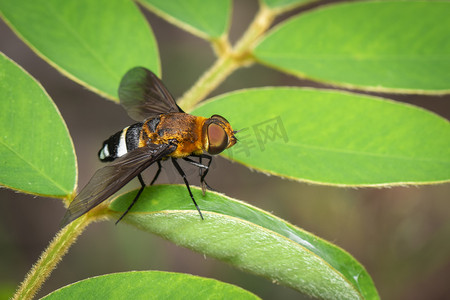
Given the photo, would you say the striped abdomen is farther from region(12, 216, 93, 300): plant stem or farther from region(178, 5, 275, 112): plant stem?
region(12, 216, 93, 300): plant stem

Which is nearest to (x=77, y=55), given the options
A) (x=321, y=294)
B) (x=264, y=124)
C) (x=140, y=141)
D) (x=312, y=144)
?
(x=140, y=141)

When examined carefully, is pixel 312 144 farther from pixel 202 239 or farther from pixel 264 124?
pixel 202 239

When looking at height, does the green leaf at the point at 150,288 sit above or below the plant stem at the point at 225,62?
below

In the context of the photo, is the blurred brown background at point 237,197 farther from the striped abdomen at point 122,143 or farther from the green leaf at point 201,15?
the striped abdomen at point 122,143

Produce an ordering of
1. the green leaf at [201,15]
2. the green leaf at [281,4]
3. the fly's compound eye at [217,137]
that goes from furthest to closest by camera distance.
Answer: the green leaf at [281,4] < the green leaf at [201,15] < the fly's compound eye at [217,137]

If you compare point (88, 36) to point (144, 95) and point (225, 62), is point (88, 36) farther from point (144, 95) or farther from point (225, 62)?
point (225, 62)

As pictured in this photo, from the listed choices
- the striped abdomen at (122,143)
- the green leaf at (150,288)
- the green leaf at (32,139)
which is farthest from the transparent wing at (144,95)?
the green leaf at (150,288)

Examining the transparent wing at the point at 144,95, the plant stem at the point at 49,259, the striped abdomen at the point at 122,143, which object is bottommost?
the plant stem at the point at 49,259
